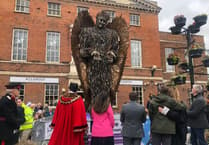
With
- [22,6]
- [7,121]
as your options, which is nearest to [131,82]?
[22,6]

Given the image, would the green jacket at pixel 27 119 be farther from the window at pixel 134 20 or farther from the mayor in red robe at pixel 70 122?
the window at pixel 134 20

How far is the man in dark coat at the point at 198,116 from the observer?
180 inches

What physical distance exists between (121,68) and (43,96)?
12.5 m

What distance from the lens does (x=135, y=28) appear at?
20359mm

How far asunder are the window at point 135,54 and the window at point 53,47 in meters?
6.85

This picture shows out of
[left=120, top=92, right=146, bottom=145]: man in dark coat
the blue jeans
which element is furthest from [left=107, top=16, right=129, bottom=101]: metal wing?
the blue jeans

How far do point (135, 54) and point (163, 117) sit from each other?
53.7 feet

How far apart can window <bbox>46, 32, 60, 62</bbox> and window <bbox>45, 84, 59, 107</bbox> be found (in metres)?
2.19

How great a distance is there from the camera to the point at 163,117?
3.77 metres

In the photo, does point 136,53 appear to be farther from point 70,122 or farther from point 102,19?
point 70,122

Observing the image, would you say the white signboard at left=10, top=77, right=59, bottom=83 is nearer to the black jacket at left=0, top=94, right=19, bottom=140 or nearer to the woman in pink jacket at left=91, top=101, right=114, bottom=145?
the black jacket at left=0, top=94, right=19, bottom=140

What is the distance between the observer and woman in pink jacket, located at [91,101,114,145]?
143 inches

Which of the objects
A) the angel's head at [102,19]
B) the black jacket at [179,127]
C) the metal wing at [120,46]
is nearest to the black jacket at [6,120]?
the metal wing at [120,46]

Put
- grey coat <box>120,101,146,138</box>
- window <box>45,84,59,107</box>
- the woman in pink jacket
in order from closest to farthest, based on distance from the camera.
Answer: the woman in pink jacket
grey coat <box>120,101,146,138</box>
window <box>45,84,59,107</box>
